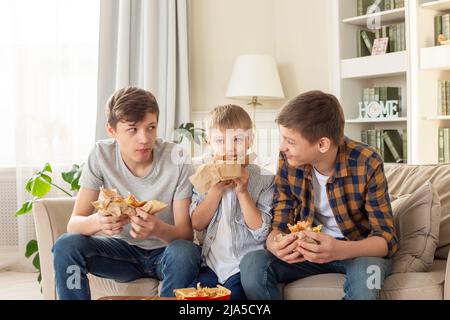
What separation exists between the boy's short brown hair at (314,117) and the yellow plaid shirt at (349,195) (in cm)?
9

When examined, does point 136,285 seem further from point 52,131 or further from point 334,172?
point 52,131

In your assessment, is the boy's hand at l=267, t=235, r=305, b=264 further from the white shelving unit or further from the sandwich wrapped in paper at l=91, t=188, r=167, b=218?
the white shelving unit

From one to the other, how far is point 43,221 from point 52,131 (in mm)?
2068

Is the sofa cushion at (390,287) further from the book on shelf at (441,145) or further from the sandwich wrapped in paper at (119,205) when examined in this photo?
the book on shelf at (441,145)

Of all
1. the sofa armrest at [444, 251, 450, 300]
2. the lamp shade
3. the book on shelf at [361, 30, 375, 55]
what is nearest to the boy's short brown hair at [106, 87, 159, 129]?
the sofa armrest at [444, 251, 450, 300]

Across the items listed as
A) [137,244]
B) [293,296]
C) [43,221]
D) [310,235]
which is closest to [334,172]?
[310,235]

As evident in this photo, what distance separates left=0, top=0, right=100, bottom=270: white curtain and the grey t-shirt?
2.10 meters

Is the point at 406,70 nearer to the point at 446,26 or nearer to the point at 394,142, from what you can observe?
the point at 446,26

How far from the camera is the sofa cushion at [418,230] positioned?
2152 mm

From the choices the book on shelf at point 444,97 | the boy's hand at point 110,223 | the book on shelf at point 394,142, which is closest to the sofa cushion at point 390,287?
the boy's hand at point 110,223

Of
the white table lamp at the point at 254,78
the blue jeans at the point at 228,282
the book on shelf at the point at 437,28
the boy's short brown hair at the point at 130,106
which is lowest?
the blue jeans at the point at 228,282

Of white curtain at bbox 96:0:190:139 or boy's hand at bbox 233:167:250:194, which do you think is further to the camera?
white curtain at bbox 96:0:190:139

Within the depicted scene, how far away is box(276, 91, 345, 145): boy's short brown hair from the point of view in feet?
7.01

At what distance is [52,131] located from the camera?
4.48 metres
